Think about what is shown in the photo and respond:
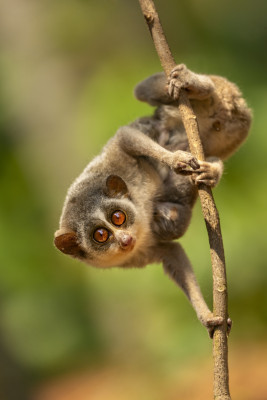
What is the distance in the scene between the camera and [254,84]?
9.03 m

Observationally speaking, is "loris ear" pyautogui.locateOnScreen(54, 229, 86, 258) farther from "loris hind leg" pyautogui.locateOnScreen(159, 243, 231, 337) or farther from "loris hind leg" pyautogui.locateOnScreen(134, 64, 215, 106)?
"loris hind leg" pyautogui.locateOnScreen(134, 64, 215, 106)

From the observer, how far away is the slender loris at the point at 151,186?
10.2 feet

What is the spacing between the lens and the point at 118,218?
3160mm

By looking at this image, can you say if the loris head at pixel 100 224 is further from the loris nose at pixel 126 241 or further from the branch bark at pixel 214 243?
the branch bark at pixel 214 243

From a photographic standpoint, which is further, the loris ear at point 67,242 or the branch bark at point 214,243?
the loris ear at point 67,242

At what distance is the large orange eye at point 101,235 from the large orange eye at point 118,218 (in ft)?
0.21

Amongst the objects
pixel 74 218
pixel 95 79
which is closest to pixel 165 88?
pixel 74 218

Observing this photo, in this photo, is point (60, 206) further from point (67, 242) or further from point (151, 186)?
point (67, 242)

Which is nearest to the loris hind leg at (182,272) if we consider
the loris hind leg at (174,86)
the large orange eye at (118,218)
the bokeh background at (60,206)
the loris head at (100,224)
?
the loris head at (100,224)

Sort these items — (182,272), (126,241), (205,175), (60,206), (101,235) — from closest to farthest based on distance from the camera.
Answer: (205,175) → (126,241) → (101,235) → (182,272) → (60,206)

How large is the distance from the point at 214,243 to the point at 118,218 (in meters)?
0.73

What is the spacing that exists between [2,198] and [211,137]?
7.80m

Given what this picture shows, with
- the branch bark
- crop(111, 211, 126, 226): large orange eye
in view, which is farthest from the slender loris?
the branch bark

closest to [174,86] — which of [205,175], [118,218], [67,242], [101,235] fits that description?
[205,175]
